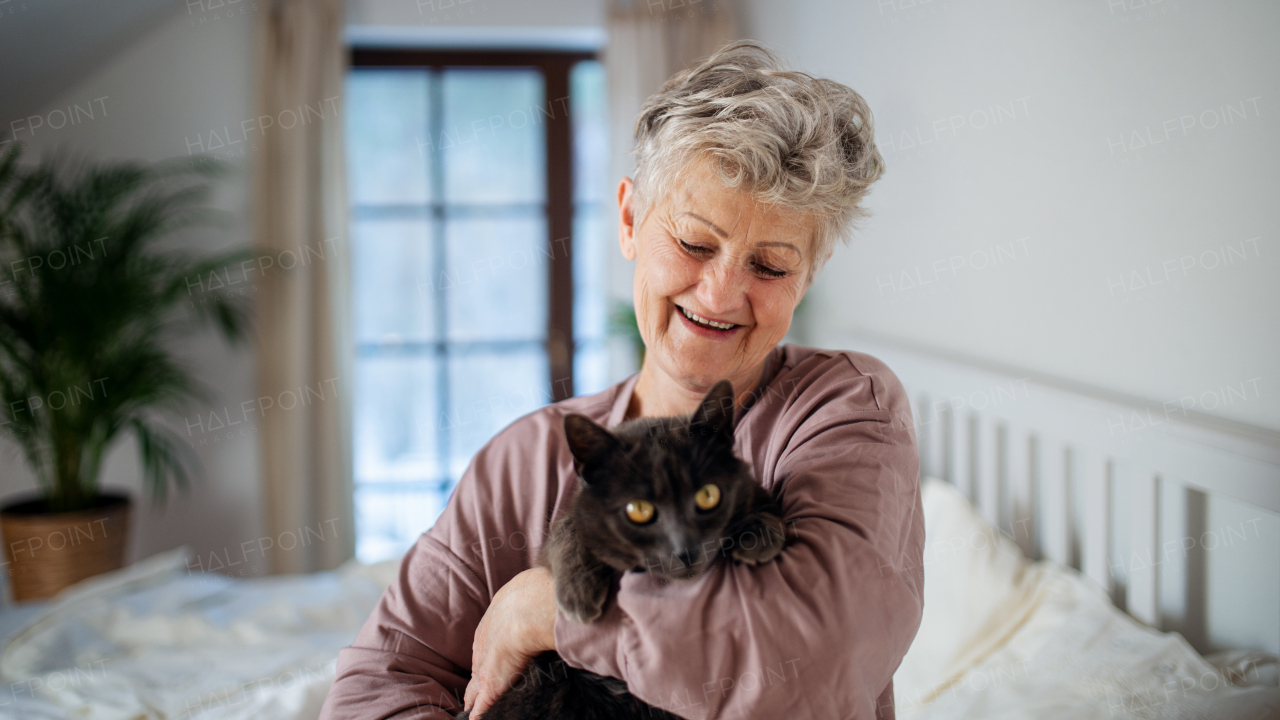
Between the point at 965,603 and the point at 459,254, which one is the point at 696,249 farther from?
the point at 459,254

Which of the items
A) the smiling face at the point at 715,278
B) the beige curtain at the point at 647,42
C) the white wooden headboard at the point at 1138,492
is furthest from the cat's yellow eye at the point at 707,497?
the beige curtain at the point at 647,42

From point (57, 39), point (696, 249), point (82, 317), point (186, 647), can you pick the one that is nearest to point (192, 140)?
point (57, 39)

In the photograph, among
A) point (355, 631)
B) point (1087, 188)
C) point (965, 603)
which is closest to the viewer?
point (1087, 188)

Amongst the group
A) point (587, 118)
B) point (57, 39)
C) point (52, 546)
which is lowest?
point (52, 546)

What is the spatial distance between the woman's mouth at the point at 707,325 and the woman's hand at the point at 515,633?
326 mm

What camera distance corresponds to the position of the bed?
3.67ft

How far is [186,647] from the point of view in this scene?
6.19 feet

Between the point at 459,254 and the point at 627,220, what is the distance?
9.98 feet

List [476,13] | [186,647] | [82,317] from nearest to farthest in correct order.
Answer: [186,647], [82,317], [476,13]

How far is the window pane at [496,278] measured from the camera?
3938 millimetres

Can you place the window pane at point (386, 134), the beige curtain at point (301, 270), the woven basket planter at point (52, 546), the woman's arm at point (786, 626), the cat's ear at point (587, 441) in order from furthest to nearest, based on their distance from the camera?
the window pane at point (386, 134) → the beige curtain at point (301, 270) → the woven basket planter at point (52, 546) → the cat's ear at point (587, 441) → the woman's arm at point (786, 626)

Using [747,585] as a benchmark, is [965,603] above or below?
below

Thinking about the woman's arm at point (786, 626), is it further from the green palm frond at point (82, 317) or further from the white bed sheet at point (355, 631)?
the green palm frond at point (82, 317)

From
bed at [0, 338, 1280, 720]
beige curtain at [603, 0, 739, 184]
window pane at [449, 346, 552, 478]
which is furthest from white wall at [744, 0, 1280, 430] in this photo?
window pane at [449, 346, 552, 478]
